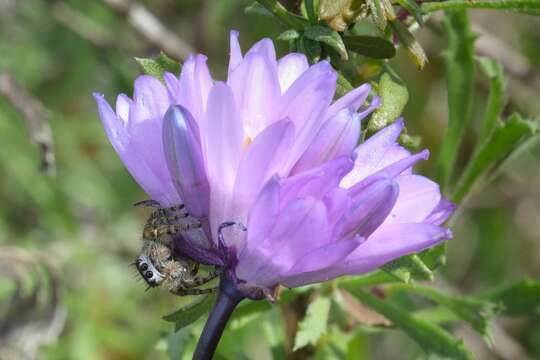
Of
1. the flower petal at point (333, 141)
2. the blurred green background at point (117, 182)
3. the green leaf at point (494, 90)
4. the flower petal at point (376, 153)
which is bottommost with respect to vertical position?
the blurred green background at point (117, 182)

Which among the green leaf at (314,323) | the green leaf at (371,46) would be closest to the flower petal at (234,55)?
the green leaf at (371,46)

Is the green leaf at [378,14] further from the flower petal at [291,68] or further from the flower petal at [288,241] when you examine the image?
the flower petal at [288,241]

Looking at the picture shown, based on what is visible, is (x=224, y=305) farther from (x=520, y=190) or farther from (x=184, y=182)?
(x=520, y=190)

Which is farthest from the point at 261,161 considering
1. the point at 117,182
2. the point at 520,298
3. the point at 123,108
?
the point at 117,182

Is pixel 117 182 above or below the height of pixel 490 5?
below

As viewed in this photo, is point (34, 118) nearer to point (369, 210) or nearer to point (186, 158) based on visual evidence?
point (186, 158)

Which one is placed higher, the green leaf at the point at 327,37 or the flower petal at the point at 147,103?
the flower petal at the point at 147,103
